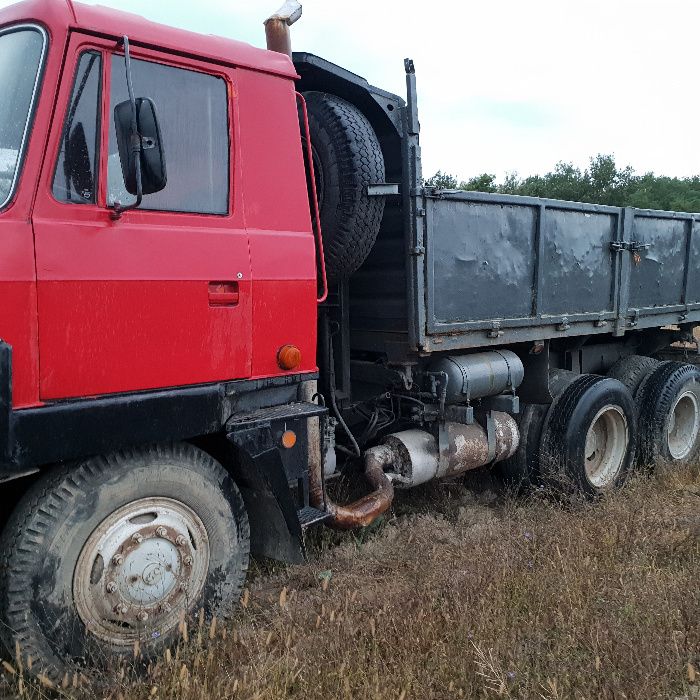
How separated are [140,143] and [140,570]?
1.66 metres

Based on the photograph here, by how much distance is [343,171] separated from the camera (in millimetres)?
3762

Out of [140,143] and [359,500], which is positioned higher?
[140,143]

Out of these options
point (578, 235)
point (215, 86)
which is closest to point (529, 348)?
point (578, 235)

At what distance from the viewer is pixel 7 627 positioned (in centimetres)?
258

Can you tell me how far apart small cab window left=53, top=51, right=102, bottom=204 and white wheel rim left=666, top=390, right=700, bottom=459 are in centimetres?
562

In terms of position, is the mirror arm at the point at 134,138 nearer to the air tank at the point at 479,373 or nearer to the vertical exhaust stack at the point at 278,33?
the vertical exhaust stack at the point at 278,33

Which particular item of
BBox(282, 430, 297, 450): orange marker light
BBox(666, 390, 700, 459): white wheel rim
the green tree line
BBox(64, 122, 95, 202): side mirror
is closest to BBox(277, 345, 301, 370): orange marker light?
BBox(282, 430, 297, 450): orange marker light

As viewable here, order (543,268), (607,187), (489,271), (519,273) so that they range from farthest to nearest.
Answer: (607,187)
(543,268)
(519,273)
(489,271)

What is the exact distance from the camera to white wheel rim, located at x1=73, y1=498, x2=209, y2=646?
2.72 metres

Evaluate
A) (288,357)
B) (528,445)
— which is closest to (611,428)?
(528,445)

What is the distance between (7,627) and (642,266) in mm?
5253

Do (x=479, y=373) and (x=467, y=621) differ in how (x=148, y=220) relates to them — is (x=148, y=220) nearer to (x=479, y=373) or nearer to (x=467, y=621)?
(x=467, y=621)

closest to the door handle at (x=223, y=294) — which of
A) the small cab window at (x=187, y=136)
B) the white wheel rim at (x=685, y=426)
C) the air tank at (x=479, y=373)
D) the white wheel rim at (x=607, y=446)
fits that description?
the small cab window at (x=187, y=136)

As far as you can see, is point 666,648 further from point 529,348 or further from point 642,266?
point 642,266
